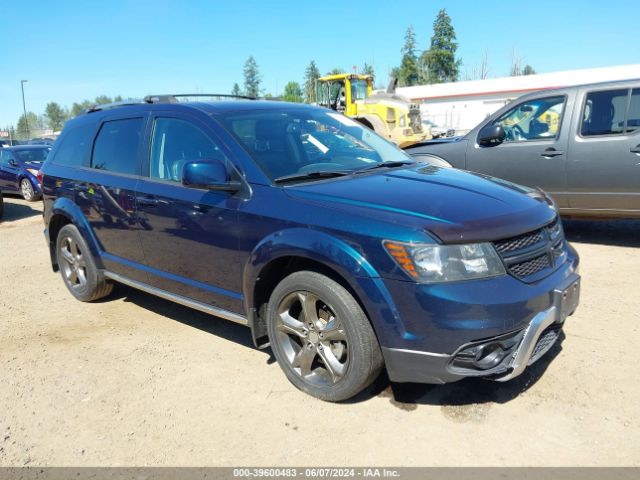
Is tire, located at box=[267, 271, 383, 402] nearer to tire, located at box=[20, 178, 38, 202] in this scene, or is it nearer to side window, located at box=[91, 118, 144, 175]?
side window, located at box=[91, 118, 144, 175]

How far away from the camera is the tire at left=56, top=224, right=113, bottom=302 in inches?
200

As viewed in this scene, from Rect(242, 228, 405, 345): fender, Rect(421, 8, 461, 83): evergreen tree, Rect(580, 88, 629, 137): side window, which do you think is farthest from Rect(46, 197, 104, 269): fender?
Rect(421, 8, 461, 83): evergreen tree

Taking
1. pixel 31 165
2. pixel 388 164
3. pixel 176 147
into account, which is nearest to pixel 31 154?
pixel 31 165

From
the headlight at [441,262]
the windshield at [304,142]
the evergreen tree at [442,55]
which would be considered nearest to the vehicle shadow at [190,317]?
the windshield at [304,142]

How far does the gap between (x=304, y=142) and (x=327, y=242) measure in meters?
1.26

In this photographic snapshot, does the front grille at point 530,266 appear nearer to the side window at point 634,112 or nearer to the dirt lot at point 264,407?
the dirt lot at point 264,407

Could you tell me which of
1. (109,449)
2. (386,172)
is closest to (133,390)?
(109,449)

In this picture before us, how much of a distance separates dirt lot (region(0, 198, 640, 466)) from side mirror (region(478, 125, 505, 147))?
247 centimetres

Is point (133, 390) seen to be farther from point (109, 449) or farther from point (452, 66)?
point (452, 66)

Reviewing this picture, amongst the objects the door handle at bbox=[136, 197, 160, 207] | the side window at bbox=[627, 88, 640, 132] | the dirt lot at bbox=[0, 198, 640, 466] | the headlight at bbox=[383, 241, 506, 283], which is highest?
the side window at bbox=[627, 88, 640, 132]

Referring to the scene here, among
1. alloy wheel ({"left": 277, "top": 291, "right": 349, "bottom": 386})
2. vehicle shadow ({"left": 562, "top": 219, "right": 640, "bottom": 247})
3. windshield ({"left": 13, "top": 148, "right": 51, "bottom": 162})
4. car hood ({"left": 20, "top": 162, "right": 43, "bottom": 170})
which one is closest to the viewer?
alloy wheel ({"left": 277, "top": 291, "right": 349, "bottom": 386})

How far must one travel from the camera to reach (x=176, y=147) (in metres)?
4.09

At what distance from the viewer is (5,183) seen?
48.3 ft

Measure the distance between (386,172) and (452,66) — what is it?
292 ft
